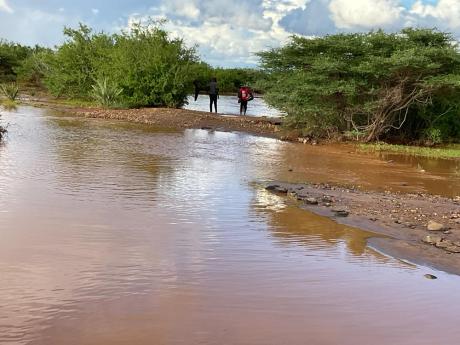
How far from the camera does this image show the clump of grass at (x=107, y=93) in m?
26.4

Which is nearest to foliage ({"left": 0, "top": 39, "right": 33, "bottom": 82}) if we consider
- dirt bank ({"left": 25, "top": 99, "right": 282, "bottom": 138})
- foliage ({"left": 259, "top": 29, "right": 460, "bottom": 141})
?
dirt bank ({"left": 25, "top": 99, "right": 282, "bottom": 138})

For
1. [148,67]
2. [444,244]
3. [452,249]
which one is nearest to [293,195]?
[444,244]

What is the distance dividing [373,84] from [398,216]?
10666 mm

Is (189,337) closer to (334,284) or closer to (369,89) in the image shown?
(334,284)

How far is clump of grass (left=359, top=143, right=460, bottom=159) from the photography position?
16.8 metres

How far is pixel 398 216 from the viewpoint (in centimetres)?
790

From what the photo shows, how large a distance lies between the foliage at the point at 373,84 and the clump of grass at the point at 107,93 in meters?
9.54

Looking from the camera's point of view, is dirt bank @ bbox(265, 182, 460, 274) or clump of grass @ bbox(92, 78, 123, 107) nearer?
dirt bank @ bbox(265, 182, 460, 274)

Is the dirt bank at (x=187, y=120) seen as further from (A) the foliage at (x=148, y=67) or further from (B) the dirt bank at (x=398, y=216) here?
(B) the dirt bank at (x=398, y=216)

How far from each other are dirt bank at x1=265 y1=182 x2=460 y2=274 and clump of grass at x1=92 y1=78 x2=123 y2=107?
17.6 m

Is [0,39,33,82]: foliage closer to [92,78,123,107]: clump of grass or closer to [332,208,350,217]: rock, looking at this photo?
[92,78,123,107]: clump of grass

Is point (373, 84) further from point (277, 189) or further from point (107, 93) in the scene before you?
point (107, 93)

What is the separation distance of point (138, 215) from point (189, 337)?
3.59m

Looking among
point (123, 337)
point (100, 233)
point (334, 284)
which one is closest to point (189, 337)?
point (123, 337)
